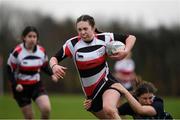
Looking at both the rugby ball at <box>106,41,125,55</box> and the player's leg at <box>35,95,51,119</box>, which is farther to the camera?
the player's leg at <box>35,95,51,119</box>

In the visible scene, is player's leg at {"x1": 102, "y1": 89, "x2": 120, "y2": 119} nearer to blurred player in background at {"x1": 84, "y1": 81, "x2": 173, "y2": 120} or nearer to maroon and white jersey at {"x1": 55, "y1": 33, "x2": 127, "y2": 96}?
blurred player in background at {"x1": 84, "y1": 81, "x2": 173, "y2": 120}

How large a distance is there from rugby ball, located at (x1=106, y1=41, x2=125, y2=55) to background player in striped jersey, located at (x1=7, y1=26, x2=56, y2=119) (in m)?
3.07

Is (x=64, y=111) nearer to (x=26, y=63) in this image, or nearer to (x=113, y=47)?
(x=26, y=63)

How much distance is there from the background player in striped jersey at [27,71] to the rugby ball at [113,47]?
10.1 feet

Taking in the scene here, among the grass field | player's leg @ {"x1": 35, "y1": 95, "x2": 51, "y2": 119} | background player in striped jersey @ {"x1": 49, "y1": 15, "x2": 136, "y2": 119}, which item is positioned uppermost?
background player in striped jersey @ {"x1": 49, "y1": 15, "x2": 136, "y2": 119}

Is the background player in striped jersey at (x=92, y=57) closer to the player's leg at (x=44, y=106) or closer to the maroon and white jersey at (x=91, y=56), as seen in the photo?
the maroon and white jersey at (x=91, y=56)

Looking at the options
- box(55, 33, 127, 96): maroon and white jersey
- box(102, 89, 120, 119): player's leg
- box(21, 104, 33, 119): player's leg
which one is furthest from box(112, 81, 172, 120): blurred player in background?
box(21, 104, 33, 119): player's leg

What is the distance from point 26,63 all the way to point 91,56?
305cm

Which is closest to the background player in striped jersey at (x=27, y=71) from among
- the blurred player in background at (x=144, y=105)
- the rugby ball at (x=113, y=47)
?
the rugby ball at (x=113, y=47)

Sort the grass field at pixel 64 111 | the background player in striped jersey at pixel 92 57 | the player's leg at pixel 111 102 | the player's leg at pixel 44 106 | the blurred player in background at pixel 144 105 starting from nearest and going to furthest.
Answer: the blurred player in background at pixel 144 105
the player's leg at pixel 111 102
the background player in striped jersey at pixel 92 57
the player's leg at pixel 44 106
the grass field at pixel 64 111

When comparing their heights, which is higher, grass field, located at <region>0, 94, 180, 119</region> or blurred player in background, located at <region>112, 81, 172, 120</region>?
blurred player in background, located at <region>112, 81, 172, 120</region>

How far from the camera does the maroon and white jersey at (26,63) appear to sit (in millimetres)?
10844

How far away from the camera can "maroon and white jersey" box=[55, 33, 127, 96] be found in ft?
26.7

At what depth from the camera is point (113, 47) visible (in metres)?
7.87
